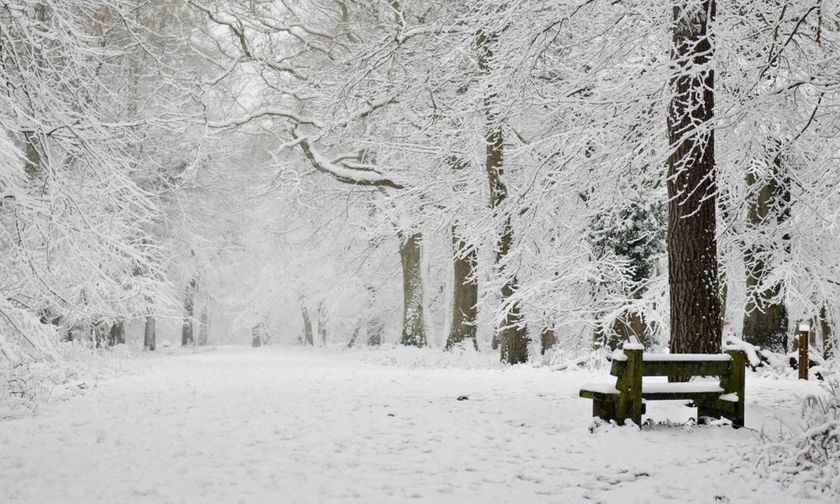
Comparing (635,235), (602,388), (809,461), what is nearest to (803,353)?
(635,235)

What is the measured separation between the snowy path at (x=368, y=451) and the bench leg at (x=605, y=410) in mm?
272

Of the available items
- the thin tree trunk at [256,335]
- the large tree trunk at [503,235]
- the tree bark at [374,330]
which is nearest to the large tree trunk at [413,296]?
the large tree trunk at [503,235]

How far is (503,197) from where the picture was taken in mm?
16281

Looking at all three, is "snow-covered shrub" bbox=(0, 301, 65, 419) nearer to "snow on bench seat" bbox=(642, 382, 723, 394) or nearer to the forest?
the forest

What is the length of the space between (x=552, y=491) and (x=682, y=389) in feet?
9.74

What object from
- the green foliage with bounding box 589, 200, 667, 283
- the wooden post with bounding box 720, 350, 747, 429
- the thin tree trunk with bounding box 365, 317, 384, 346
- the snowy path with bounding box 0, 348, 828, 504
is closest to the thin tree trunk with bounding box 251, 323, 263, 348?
the thin tree trunk with bounding box 365, 317, 384, 346

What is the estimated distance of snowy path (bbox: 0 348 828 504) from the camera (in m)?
5.55

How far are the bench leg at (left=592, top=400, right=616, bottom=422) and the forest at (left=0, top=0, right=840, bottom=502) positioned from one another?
5.2 inches

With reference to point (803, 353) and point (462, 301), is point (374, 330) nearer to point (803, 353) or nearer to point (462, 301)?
point (462, 301)

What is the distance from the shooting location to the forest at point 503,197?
297 inches

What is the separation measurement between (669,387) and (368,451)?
3.41m

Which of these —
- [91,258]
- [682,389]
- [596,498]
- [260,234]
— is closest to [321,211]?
[260,234]

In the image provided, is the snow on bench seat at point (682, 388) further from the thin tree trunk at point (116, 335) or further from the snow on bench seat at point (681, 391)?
the thin tree trunk at point (116, 335)

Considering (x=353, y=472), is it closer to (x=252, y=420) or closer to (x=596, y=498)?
(x=596, y=498)
